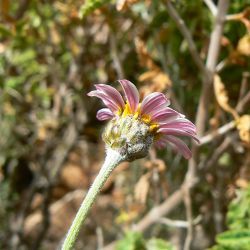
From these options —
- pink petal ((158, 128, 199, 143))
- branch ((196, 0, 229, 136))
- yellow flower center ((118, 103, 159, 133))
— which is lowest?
pink petal ((158, 128, 199, 143))

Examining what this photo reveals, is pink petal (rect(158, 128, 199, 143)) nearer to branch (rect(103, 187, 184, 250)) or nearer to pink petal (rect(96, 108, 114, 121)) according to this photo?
pink petal (rect(96, 108, 114, 121))

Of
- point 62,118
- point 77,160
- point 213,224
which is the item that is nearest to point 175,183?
point 213,224

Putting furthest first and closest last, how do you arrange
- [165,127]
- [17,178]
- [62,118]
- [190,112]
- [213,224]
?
[17,178], [62,118], [213,224], [190,112], [165,127]

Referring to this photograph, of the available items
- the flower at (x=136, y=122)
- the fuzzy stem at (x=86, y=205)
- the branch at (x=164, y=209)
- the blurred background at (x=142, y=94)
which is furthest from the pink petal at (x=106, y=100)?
the branch at (x=164, y=209)

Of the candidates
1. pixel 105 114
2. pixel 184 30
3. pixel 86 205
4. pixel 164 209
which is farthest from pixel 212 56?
pixel 86 205

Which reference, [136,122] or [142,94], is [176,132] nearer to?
[136,122]

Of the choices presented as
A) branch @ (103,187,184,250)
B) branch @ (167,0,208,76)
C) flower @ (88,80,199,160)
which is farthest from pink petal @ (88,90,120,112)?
branch @ (103,187,184,250)

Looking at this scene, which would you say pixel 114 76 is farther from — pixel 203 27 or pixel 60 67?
pixel 203 27
